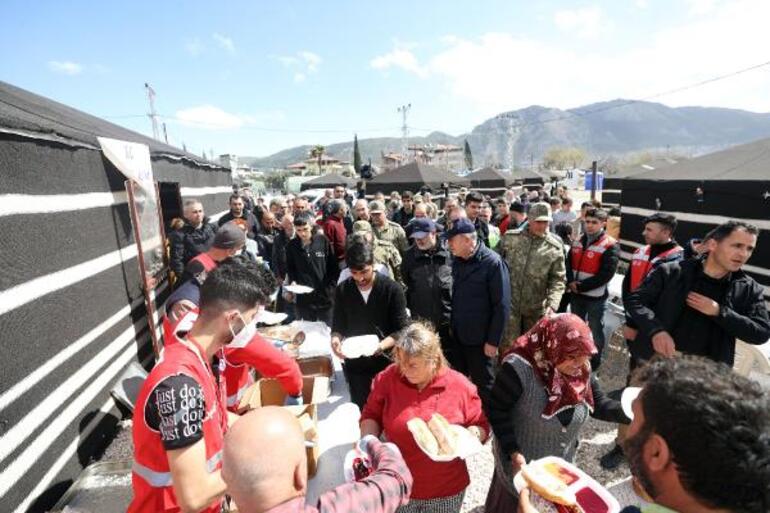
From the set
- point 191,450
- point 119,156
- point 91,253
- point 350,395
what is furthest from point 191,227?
point 191,450

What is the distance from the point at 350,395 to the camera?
3035mm

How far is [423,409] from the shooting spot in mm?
2080

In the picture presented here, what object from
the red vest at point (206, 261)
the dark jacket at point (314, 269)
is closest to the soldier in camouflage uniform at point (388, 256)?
the dark jacket at point (314, 269)

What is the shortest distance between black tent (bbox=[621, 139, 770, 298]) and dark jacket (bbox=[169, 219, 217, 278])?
7378 mm

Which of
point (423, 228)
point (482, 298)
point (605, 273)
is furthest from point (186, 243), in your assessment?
point (605, 273)

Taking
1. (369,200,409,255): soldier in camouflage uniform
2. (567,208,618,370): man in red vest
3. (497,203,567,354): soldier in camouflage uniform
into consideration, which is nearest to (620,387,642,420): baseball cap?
(497,203,567,354): soldier in camouflage uniform

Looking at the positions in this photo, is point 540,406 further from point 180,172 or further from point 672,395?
point 180,172

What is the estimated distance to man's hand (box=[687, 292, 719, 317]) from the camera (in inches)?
105

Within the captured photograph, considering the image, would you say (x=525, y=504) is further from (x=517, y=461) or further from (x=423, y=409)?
(x=423, y=409)

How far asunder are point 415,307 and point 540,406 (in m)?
2.08

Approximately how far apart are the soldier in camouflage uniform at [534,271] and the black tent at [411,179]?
880cm

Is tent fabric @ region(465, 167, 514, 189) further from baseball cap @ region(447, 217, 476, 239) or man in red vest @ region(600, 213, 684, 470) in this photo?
baseball cap @ region(447, 217, 476, 239)

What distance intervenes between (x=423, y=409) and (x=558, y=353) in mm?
731

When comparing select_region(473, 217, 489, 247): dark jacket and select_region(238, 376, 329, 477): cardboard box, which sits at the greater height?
select_region(473, 217, 489, 247): dark jacket
